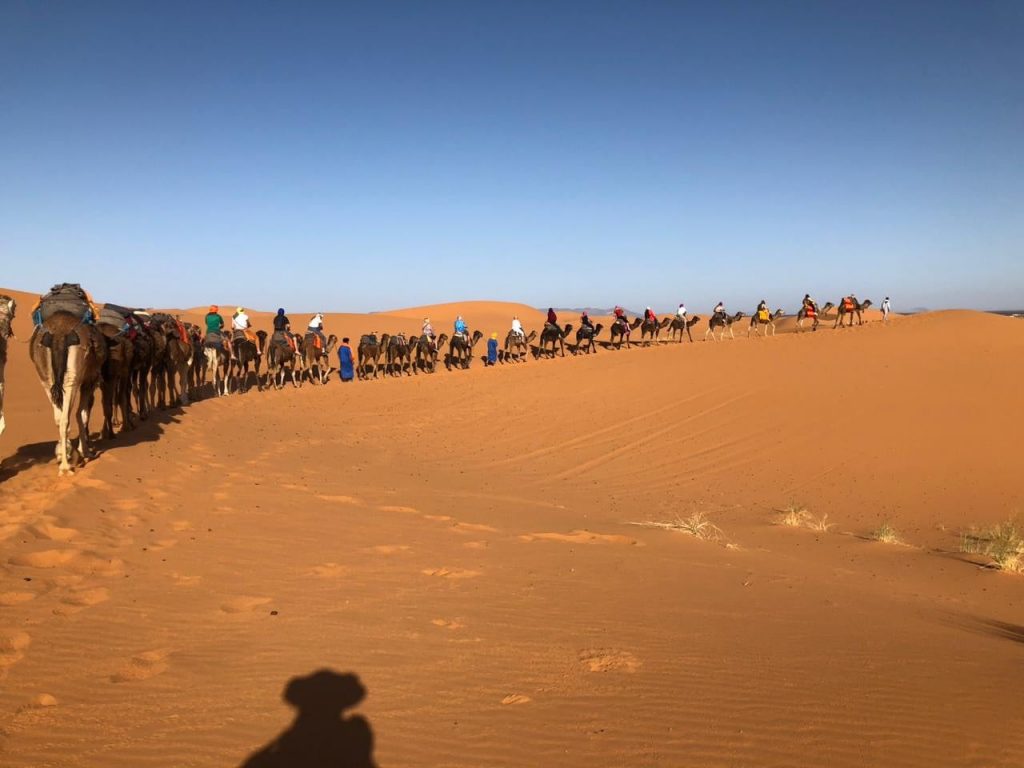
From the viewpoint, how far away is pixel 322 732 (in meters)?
3.61

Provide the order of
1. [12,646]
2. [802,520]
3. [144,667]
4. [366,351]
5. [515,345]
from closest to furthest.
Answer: [144,667] → [12,646] → [802,520] → [366,351] → [515,345]

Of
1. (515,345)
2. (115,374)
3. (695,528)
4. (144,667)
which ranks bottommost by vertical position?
(695,528)

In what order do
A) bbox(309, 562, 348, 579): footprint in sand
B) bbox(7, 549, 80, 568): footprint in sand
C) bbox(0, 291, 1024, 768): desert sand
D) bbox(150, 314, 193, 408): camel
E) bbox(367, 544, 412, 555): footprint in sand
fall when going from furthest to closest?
bbox(150, 314, 193, 408): camel < bbox(367, 544, 412, 555): footprint in sand < bbox(309, 562, 348, 579): footprint in sand < bbox(7, 549, 80, 568): footprint in sand < bbox(0, 291, 1024, 768): desert sand

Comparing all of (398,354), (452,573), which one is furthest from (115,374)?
(398,354)

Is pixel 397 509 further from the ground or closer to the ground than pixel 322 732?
closer to the ground

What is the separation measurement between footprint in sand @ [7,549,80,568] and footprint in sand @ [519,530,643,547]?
14.8 feet

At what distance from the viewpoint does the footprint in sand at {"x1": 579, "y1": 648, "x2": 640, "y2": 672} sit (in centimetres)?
439

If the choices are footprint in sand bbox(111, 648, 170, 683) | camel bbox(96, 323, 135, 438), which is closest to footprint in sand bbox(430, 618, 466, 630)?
footprint in sand bbox(111, 648, 170, 683)

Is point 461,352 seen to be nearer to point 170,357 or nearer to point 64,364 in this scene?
point 170,357

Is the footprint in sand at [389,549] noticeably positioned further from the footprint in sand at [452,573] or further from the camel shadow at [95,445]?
the camel shadow at [95,445]

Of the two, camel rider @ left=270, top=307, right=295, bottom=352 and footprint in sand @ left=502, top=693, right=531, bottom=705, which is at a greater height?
camel rider @ left=270, top=307, right=295, bottom=352

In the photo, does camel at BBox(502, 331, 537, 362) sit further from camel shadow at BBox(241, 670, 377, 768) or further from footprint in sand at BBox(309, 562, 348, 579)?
camel shadow at BBox(241, 670, 377, 768)

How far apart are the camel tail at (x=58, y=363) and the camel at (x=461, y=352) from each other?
70.9 ft

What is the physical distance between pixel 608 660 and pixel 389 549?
11.0 feet
